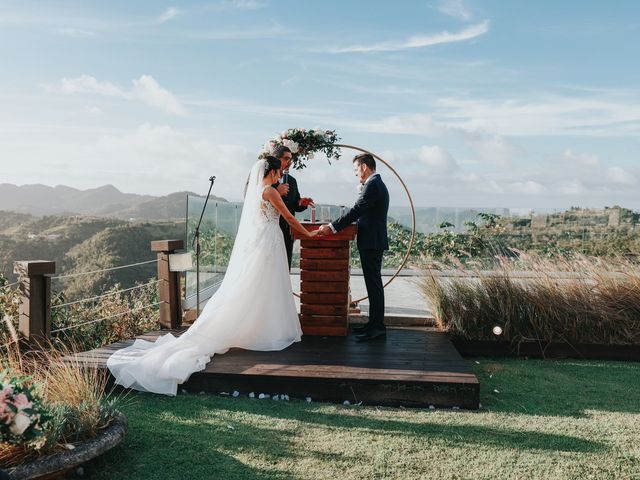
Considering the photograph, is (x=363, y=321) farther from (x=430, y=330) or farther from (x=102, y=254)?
(x=102, y=254)

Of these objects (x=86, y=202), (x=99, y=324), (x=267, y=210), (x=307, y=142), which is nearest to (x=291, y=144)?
(x=307, y=142)

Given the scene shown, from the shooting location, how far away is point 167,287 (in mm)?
6852

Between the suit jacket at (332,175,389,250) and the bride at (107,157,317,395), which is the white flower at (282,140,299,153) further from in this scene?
the suit jacket at (332,175,389,250)

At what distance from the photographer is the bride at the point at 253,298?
Result: 18.2 ft

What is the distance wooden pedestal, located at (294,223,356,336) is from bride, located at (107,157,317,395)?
24 centimetres

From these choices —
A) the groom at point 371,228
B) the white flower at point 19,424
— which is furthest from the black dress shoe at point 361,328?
the white flower at point 19,424

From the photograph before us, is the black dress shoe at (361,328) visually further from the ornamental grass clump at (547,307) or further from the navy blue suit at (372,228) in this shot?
the ornamental grass clump at (547,307)

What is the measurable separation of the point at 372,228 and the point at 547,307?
1.94 meters

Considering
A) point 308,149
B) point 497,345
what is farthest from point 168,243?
point 497,345

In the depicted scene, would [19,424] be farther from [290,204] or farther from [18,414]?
[290,204]

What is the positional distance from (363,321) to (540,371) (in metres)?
1.97

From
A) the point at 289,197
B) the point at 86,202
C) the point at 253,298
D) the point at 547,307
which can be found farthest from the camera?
the point at 86,202

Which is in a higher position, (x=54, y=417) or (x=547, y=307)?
(x=547, y=307)

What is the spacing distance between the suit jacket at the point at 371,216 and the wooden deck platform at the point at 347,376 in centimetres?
112
